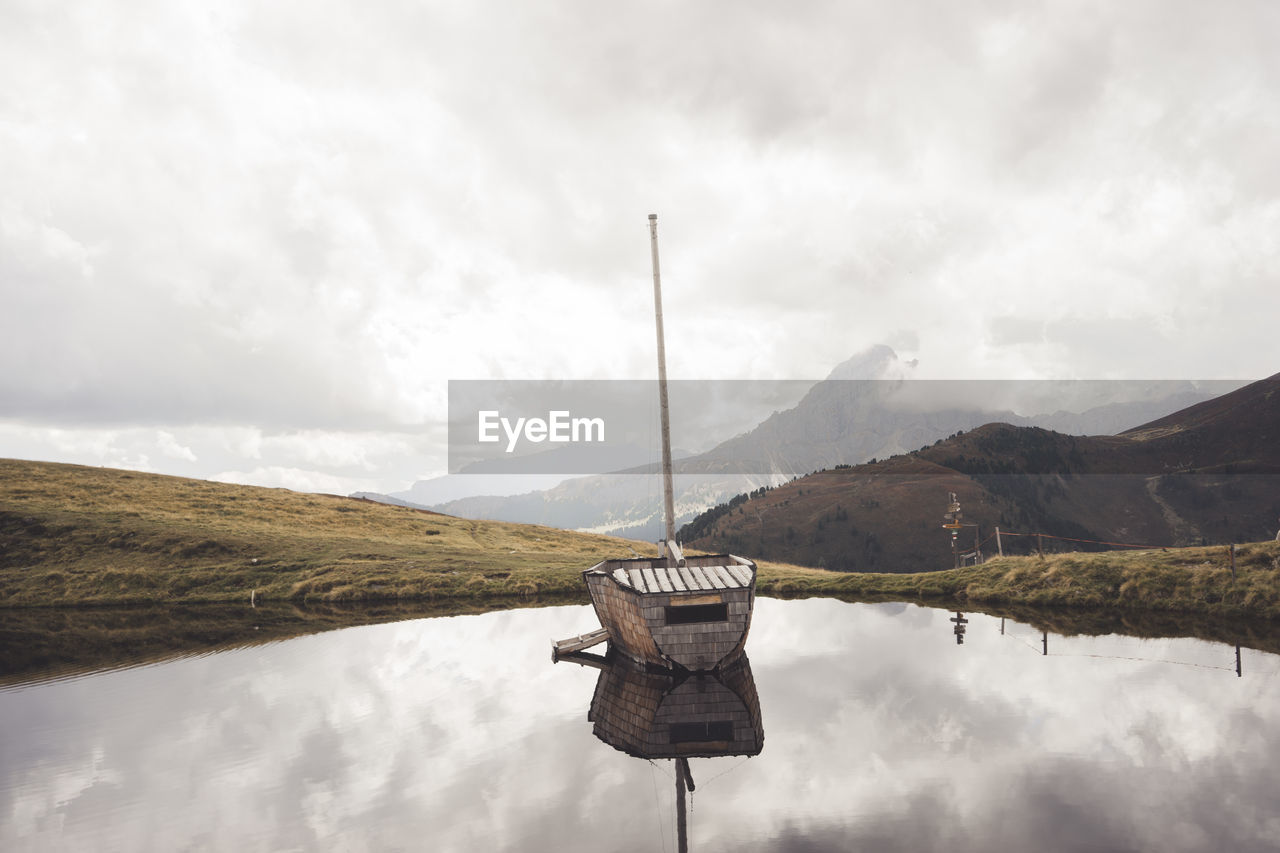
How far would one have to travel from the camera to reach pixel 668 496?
1299 inches

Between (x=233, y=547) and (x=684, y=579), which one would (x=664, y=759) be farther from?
(x=233, y=547)

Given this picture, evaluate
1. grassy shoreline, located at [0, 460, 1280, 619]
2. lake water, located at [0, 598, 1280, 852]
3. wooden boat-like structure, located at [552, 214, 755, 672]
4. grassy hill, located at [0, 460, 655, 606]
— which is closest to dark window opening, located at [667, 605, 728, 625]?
wooden boat-like structure, located at [552, 214, 755, 672]

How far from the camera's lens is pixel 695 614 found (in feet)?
80.9

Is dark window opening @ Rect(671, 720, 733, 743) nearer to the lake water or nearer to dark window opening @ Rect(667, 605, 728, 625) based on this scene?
the lake water

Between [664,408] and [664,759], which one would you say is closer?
[664,759]

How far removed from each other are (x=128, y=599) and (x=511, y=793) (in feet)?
171

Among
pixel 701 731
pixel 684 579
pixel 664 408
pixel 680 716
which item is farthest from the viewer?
pixel 664 408

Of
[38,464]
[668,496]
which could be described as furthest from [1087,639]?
[38,464]

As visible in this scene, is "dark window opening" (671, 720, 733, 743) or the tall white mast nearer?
"dark window opening" (671, 720, 733, 743)

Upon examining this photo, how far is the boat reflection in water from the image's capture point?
18.3 m

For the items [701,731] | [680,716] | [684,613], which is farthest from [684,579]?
[701,731]

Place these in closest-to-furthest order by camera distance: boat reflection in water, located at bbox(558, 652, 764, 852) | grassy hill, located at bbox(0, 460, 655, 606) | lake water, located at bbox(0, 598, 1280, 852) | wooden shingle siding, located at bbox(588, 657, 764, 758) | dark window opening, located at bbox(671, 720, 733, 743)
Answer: lake water, located at bbox(0, 598, 1280, 852) → boat reflection in water, located at bbox(558, 652, 764, 852) → wooden shingle siding, located at bbox(588, 657, 764, 758) → dark window opening, located at bbox(671, 720, 733, 743) → grassy hill, located at bbox(0, 460, 655, 606)

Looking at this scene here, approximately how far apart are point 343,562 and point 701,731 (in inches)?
1961

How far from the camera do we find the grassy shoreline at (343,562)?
37906mm
